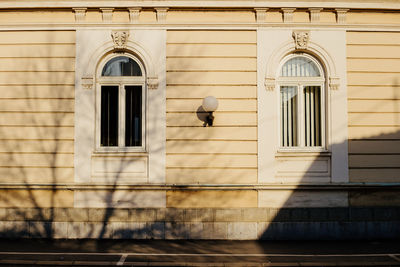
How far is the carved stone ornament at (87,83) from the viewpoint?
9297 millimetres

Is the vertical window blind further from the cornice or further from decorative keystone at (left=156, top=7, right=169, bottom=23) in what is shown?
decorative keystone at (left=156, top=7, right=169, bottom=23)

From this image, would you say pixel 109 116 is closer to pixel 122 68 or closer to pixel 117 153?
pixel 117 153

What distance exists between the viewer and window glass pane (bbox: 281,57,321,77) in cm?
959

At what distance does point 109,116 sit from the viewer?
957 centimetres

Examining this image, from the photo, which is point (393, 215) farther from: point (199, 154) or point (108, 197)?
point (108, 197)

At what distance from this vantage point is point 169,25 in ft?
30.6

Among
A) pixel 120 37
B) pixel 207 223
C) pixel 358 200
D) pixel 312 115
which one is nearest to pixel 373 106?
pixel 312 115

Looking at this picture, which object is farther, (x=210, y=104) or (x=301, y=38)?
(x=301, y=38)

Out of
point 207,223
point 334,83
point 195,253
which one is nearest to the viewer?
point 195,253

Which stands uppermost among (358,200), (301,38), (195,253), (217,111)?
(301,38)

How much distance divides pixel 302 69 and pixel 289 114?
134 cm

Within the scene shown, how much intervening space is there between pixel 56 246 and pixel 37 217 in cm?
125

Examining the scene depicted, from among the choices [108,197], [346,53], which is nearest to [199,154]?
[108,197]

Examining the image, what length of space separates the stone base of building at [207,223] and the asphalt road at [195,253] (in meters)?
0.27
